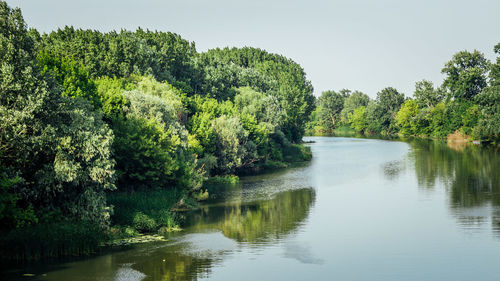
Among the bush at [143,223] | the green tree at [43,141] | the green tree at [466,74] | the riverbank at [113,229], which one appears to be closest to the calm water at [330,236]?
the riverbank at [113,229]

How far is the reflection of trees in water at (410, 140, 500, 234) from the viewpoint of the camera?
4194 cm

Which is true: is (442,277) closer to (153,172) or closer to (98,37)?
(153,172)

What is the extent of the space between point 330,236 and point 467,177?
32.9m

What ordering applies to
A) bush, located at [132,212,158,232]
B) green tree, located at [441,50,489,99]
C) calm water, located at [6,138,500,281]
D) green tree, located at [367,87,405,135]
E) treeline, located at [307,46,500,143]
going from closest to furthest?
calm water, located at [6,138,500,281], bush, located at [132,212,158,232], treeline, located at [307,46,500,143], green tree, located at [441,50,489,99], green tree, located at [367,87,405,135]

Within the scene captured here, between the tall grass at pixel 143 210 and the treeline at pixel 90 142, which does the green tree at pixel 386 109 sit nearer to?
the treeline at pixel 90 142

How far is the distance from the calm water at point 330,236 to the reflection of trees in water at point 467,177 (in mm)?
172

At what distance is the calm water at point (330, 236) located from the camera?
26.7 metres

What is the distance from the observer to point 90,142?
29.7 metres

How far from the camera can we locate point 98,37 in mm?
61875

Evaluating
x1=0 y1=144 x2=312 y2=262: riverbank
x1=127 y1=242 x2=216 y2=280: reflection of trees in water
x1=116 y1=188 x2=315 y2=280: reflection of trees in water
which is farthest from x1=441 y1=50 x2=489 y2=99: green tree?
x1=127 y1=242 x2=216 y2=280: reflection of trees in water

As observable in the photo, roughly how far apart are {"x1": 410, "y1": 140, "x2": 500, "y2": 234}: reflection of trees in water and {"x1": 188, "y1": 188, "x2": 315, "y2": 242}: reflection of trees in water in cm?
1342

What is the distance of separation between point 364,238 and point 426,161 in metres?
50.9

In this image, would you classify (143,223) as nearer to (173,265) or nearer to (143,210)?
(143,210)

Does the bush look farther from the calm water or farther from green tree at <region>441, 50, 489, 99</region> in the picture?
green tree at <region>441, 50, 489, 99</region>
